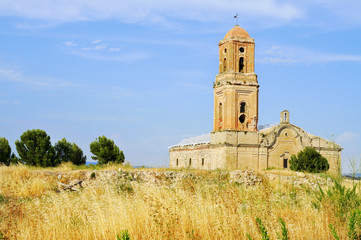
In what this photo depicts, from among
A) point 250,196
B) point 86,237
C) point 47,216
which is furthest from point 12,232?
point 250,196

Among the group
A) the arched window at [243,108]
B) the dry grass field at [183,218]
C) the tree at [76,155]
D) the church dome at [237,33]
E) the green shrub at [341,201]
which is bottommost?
the dry grass field at [183,218]

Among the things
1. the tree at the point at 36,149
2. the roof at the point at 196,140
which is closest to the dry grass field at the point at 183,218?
the tree at the point at 36,149

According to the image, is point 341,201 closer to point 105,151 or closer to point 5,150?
point 105,151

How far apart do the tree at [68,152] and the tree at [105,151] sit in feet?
6.28

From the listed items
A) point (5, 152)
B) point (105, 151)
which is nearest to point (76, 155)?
point (105, 151)

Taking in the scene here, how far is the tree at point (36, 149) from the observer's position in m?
28.9

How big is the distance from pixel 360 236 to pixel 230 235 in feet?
7.80

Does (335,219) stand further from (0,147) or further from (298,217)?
(0,147)

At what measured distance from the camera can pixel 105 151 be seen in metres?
30.1

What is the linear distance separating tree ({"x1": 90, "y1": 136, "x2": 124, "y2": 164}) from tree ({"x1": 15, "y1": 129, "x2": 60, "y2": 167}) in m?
2.88

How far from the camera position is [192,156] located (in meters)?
39.0

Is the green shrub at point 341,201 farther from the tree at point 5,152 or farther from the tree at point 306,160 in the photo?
the tree at point 5,152

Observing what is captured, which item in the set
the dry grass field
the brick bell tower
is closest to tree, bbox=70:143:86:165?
the brick bell tower

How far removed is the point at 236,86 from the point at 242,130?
3.97 metres
